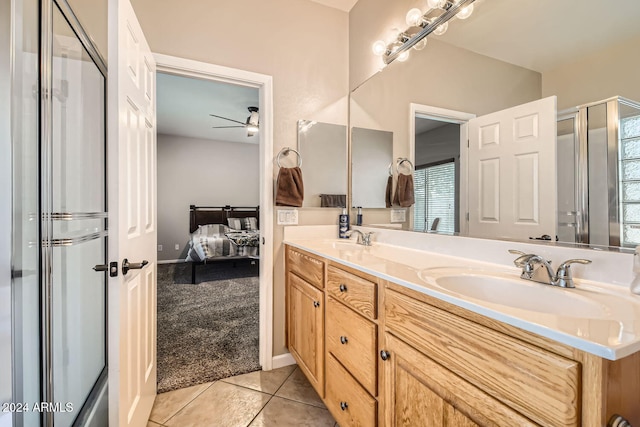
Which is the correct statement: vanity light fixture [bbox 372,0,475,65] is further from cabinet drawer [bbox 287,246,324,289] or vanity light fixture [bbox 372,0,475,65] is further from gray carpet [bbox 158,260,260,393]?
gray carpet [bbox 158,260,260,393]

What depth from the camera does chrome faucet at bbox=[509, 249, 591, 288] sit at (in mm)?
832

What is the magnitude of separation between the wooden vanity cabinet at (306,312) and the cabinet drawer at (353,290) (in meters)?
0.12

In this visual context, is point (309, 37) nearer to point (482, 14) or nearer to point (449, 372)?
point (482, 14)

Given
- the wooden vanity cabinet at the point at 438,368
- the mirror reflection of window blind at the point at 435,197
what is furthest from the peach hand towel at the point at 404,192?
the wooden vanity cabinet at the point at 438,368

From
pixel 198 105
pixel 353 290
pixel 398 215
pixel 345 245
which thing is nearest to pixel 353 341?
pixel 353 290

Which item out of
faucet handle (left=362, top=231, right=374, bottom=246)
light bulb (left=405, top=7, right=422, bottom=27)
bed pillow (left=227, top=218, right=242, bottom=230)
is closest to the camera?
light bulb (left=405, top=7, right=422, bottom=27)

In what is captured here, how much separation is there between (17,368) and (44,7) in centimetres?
129

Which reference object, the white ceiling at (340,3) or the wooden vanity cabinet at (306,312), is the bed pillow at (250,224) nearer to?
the wooden vanity cabinet at (306,312)

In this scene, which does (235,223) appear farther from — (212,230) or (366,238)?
(366,238)

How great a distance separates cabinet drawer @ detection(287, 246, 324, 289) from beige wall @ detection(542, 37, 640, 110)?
1172mm

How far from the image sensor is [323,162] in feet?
6.94

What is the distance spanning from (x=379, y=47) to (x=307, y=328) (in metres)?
1.81

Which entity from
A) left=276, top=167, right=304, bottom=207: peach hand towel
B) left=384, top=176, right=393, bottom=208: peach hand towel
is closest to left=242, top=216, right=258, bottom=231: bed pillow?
left=276, top=167, right=304, bottom=207: peach hand towel

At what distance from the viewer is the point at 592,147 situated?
911mm
